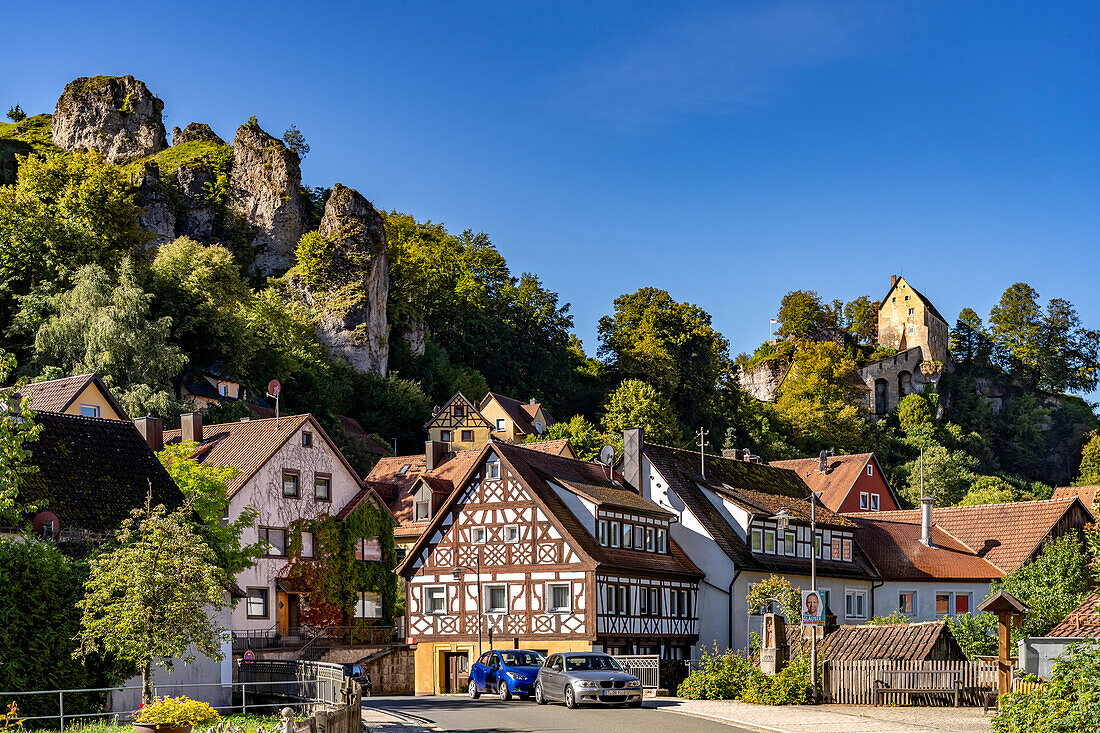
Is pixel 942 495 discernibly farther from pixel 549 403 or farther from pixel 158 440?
pixel 158 440

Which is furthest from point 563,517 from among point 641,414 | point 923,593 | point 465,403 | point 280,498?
point 641,414

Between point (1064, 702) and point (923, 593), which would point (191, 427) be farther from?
point (1064, 702)

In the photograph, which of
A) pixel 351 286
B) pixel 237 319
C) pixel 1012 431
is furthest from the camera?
pixel 1012 431

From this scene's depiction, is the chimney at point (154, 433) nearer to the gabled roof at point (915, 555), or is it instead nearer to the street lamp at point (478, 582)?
the street lamp at point (478, 582)

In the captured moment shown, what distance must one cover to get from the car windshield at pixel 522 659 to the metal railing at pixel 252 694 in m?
7.44

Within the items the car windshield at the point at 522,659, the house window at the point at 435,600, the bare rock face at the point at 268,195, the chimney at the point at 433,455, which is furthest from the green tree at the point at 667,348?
the car windshield at the point at 522,659

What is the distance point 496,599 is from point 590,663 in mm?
14716

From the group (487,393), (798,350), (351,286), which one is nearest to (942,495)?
(798,350)

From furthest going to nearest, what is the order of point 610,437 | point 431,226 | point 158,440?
point 431,226 → point 610,437 → point 158,440

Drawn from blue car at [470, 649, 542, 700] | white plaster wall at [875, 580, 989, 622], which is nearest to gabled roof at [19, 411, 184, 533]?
blue car at [470, 649, 542, 700]

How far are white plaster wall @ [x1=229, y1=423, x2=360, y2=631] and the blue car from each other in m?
15.8

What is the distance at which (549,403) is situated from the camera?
331 feet

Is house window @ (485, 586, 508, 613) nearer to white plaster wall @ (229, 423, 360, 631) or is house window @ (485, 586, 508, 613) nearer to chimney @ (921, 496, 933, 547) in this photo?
white plaster wall @ (229, 423, 360, 631)

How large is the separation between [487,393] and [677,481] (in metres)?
43.9
